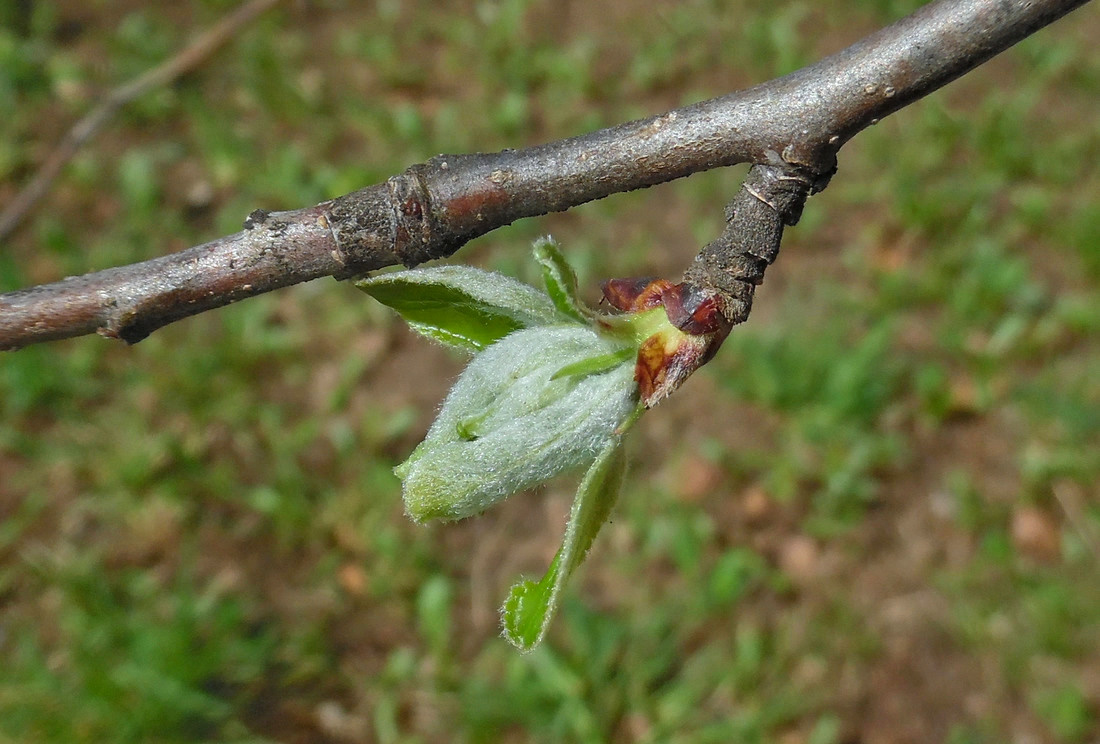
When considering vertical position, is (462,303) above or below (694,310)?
above

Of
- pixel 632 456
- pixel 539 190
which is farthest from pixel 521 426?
pixel 632 456

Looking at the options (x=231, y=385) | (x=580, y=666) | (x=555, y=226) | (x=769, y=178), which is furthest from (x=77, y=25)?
(x=769, y=178)

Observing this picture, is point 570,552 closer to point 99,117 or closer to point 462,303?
point 462,303

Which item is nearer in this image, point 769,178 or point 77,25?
point 769,178

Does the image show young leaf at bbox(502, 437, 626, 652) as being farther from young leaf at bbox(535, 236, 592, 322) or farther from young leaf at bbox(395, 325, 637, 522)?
young leaf at bbox(535, 236, 592, 322)

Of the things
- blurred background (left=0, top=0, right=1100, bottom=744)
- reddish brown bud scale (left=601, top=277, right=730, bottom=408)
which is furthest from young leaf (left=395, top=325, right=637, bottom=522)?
blurred background (left=0, top=0, right=1100, bottom=744)

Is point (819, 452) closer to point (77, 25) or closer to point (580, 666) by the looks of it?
point (580, 666)
